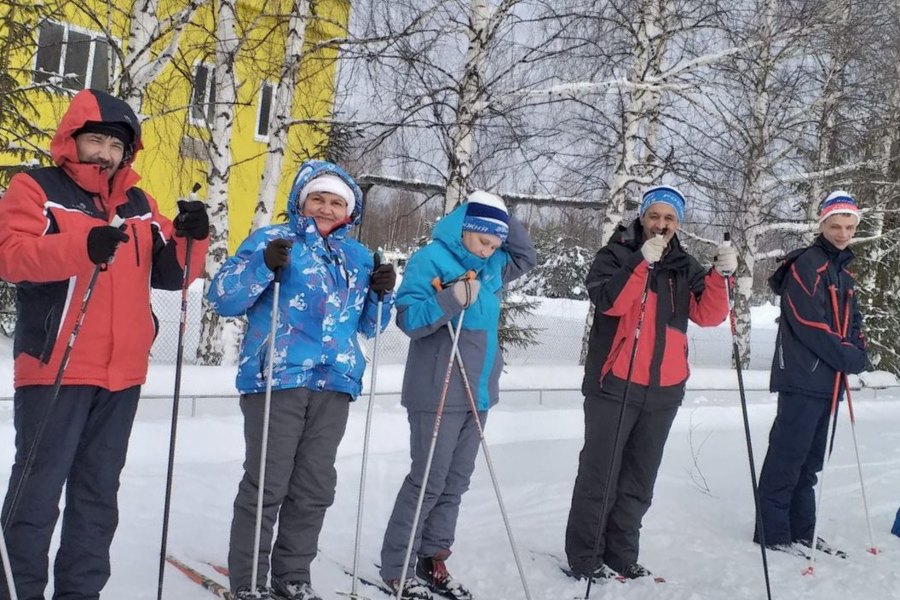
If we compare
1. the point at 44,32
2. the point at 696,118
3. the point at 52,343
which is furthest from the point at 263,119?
the point at 52,343

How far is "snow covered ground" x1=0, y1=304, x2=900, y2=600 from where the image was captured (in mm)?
3613

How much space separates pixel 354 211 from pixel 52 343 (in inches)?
48.9

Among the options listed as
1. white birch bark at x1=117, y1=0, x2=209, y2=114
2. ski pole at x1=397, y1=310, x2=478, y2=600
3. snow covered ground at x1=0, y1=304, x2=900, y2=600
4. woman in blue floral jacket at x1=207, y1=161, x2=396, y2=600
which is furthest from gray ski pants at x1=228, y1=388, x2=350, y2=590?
white birch bark at x1=117, y1=0, x2=209, y2=114

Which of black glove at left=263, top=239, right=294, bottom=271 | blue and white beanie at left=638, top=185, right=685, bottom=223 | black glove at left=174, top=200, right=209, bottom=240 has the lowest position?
black glove at left=263, top=239, right=294, bottom=271

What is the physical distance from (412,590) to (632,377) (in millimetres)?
1351

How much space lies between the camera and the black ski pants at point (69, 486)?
251cm

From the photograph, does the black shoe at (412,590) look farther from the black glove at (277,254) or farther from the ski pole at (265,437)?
the black glove at (277,254)

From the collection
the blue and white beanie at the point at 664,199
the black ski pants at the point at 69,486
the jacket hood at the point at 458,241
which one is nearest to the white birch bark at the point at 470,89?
the blue and white beanie at the point at 664,199

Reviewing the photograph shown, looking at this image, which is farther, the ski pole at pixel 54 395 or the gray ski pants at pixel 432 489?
the gray ski pants at pixel 432 489

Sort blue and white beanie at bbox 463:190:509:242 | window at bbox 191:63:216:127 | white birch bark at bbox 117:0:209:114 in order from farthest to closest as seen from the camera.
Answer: window at bbox 191:63:216:127
white birch bark at bbox 117:0:209:114
blue and white beanie at bbox 463:190:509:242

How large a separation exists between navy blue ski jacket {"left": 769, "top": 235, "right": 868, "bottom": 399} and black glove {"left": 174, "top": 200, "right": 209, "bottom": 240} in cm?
308

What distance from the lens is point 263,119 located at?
12.8 m

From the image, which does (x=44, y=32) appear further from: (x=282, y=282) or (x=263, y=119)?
(x=282, y=282)

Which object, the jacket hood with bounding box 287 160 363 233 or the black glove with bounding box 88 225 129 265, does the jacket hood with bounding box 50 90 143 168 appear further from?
the jacket hood with bounding box 287 160 363 233
